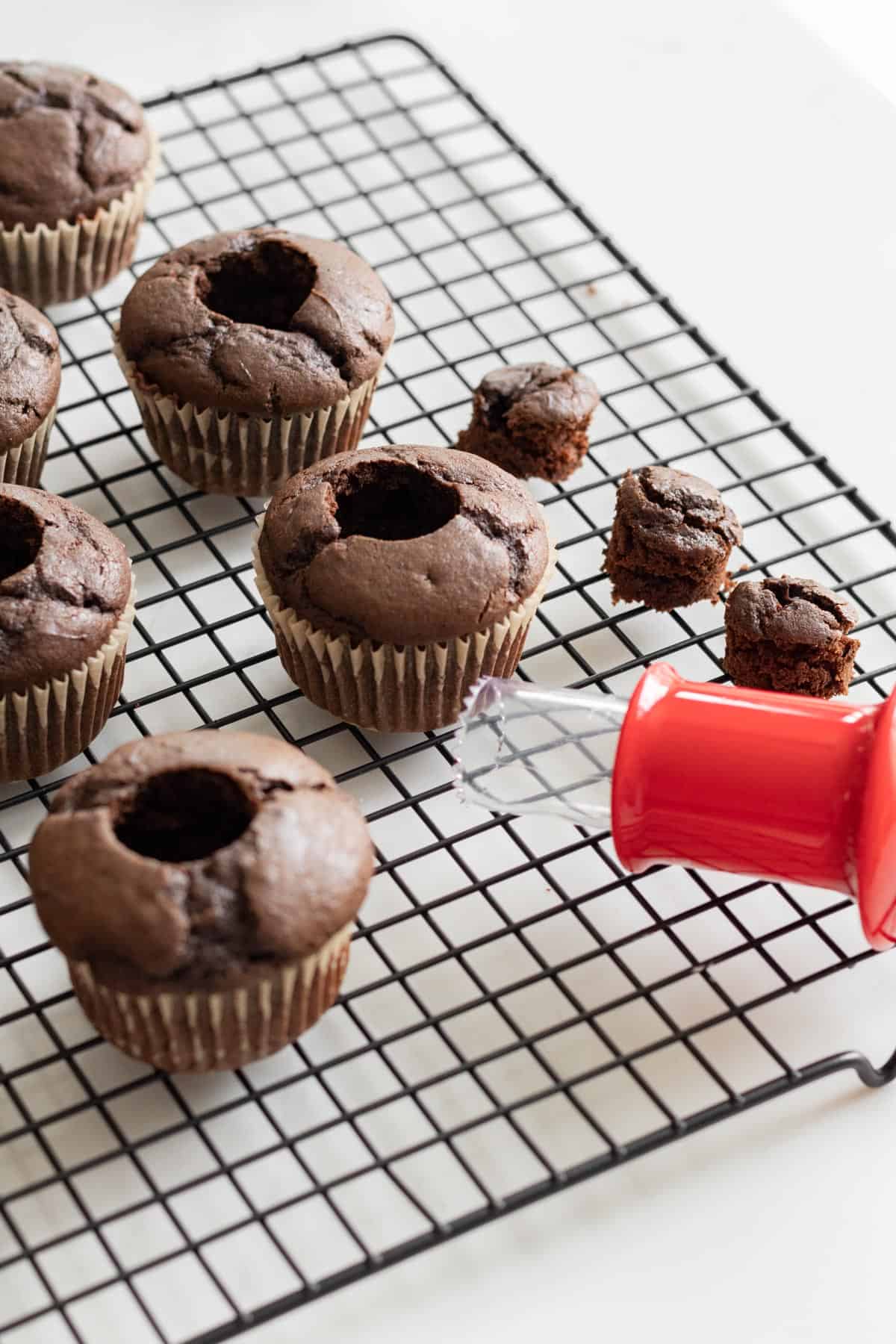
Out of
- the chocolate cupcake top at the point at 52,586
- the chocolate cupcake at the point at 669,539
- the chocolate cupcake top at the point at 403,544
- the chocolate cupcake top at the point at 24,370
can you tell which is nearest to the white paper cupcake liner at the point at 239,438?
the chocolate cupcake top at the point at 24,370

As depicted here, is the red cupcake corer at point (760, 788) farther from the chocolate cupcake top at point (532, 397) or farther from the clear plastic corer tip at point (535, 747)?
the chocolate cupcake top at point (532, 397)

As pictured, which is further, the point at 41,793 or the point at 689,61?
the point at 689,61

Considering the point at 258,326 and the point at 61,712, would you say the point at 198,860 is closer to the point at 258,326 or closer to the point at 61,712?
the point at 61,712

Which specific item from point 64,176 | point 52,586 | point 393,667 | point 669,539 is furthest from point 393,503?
point 64,176

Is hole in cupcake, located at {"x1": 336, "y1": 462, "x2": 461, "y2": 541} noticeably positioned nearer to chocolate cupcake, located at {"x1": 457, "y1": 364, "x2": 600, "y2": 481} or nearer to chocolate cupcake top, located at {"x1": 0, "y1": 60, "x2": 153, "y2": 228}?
chocolate cupcake, located at {"x1": 457, "y1": 364, "x2": 600, "y2": 481}

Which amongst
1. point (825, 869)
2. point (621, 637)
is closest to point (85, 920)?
point (825, 869)

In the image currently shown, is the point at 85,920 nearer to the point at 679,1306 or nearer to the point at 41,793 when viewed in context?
the point at 41,793
